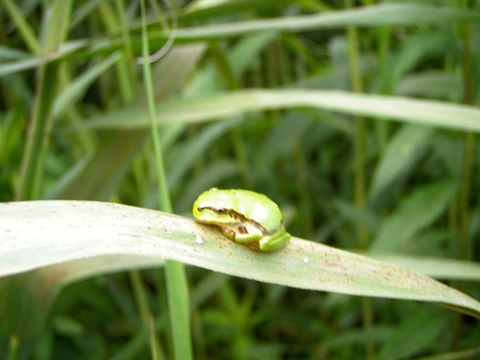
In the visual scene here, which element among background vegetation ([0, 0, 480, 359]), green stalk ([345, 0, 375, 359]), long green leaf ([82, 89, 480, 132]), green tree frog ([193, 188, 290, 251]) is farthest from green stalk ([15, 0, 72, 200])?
green stalk ([345, 0, 375, 359])

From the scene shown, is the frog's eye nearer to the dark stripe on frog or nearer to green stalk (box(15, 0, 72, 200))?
the dark stripe on frog

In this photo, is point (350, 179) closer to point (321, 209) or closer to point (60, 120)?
point (321, 209)

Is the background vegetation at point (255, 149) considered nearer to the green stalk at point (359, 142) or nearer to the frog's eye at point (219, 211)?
the green stalk at point (359, 142)

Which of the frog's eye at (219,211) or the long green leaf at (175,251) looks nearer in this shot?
the long green leaf at (175,251)

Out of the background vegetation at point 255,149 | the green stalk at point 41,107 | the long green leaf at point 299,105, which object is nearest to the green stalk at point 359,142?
the background vegetation at point 255,149

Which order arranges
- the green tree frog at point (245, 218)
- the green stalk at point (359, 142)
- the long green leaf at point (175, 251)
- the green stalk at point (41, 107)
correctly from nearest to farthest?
the long green leaf at point (175, 251) < the green tree frog at point (245, 218) < the green stalk at point (41, 107) < the green stalk at point (359, 142)
